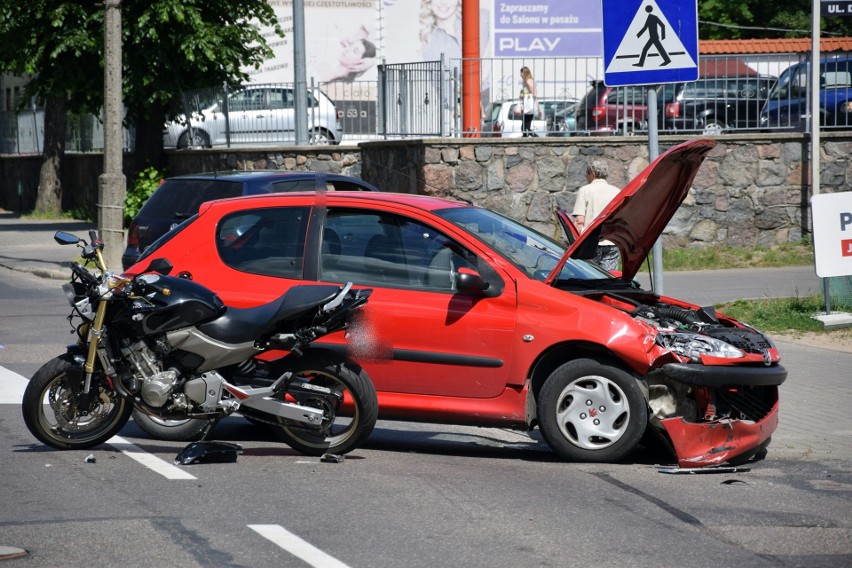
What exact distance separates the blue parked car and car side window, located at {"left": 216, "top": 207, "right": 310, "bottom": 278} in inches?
491

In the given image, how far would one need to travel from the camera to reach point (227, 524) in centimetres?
600

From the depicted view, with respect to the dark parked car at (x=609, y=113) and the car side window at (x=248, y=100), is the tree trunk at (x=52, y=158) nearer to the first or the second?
the car side window at (x=248, y=100)

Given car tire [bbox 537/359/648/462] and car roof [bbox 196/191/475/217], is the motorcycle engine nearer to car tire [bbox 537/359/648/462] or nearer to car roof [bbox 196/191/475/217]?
car roof [bbox 196/191/475/217]

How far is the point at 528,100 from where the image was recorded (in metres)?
18.9

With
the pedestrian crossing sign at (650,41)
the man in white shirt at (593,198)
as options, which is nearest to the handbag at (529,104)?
the man in white shirt at (593,198)

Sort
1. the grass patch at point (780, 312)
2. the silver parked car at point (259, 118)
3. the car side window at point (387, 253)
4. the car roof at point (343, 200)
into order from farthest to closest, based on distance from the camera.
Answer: the silver parked car at point (259, 118), the grass patch at point (780, 312), the car roof at point (343, 200), the car side window at point (387, 253)

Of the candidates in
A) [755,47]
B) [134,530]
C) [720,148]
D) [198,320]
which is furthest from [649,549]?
[755,47]

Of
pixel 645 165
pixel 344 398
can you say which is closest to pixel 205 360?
pixel 344 398

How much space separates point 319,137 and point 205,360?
52.2ft

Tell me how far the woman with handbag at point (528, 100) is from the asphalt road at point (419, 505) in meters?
10.7

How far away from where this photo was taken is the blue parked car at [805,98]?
19.0 metres

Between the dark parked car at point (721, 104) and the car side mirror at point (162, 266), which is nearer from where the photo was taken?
the car side mirror at point (162, 266)

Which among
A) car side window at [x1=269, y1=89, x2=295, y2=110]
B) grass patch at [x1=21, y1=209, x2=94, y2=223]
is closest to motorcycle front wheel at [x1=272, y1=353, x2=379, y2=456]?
car side window at [x1=269, y1=89, x2=295, y2=110]

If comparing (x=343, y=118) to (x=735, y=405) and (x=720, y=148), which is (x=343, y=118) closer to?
(x=720, y=148)
